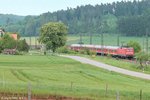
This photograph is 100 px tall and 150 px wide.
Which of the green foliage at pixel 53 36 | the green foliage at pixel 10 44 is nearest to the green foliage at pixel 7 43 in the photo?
the green foliage at pixel 10 44

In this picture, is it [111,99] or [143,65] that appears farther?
[143,65]

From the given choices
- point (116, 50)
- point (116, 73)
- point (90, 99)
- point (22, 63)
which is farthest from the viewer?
point (116, 50)

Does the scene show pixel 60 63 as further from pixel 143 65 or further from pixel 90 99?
pixel 90 99

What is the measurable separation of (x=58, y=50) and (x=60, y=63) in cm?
5714

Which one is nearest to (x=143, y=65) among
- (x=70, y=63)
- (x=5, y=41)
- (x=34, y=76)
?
(x=70, y=63)

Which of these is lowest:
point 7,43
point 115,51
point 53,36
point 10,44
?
point 115,51

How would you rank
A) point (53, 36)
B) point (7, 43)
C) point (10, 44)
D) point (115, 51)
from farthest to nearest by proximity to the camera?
point (53, 36) < point (10, 44) < point (7, 43) < point (115, 51)

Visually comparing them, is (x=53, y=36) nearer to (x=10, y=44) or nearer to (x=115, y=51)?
(x=10, y=44)

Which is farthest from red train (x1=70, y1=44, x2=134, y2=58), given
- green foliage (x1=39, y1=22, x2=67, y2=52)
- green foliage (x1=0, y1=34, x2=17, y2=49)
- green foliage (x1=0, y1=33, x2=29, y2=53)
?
green foliage (x1=0, y1=34, x2=17, y2=49)

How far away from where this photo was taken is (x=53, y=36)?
131m

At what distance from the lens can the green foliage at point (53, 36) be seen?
130875mm

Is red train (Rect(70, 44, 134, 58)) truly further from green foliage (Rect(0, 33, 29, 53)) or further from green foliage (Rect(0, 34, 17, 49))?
green foliage (Rect(0, 34, 17, 49))

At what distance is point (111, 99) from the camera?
3102 cm

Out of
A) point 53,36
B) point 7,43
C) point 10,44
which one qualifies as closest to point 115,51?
point 53,36
